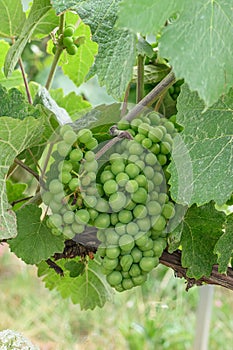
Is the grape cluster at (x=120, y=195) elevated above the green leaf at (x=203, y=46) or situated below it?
below

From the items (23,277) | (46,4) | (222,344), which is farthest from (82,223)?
(23,277)

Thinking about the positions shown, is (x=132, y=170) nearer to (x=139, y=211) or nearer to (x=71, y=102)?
(x=139, y=211)

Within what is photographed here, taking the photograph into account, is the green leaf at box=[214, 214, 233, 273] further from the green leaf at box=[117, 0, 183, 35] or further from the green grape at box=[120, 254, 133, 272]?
the green leaf at box=[117, 0, 183, 35]

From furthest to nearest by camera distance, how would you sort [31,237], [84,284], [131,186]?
1. [84,284]
2. [31,237]
3. [131,186]

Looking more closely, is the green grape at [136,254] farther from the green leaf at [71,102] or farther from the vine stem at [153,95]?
the green leaf at [71,102]

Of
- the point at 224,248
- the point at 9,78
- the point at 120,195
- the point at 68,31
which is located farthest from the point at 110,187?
the point at 9,78

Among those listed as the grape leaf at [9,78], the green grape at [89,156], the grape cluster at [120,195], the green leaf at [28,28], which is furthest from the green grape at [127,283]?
the grape leaf at [9,78]
